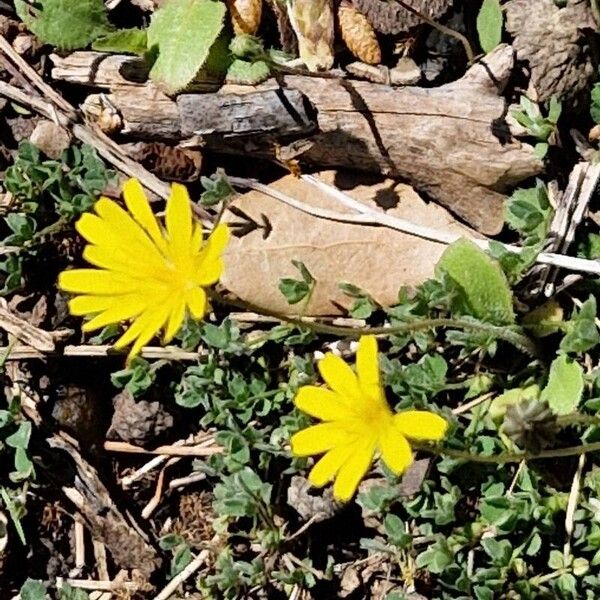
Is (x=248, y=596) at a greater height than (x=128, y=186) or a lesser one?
lesser

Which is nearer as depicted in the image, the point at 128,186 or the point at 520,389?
the point at 128,186

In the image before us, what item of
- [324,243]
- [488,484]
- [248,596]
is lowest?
[248,596]

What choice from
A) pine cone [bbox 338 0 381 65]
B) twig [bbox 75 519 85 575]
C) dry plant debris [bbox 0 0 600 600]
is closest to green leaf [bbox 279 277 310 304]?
dry plant debris [bbox 0 0 600 600]

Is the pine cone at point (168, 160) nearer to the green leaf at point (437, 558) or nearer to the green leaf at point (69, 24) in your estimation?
the green leaf at point (69, 24)

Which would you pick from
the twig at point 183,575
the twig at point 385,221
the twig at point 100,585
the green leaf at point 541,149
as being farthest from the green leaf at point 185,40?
the twig at point 100,585

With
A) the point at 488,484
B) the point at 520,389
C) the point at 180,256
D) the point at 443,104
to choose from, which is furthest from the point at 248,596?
the point at 443,104

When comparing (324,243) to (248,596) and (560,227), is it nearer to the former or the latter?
(560,227)

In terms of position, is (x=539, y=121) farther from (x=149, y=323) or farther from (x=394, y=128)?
(x=149, y=323)
